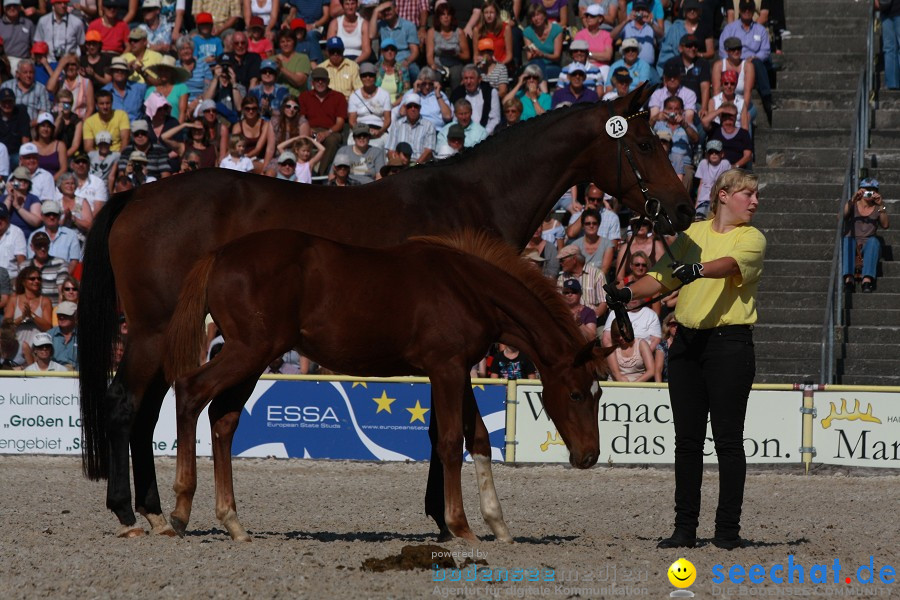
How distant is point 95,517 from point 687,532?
405 centimetres

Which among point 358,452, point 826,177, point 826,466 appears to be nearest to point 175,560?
point 358,452

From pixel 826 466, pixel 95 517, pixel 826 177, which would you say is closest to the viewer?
pixel 95 517

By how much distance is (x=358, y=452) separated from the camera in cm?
1337

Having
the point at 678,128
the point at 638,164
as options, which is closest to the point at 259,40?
the point at 678,128

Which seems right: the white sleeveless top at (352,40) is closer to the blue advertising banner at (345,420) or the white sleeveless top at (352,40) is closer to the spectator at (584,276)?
the spectator at (584,276)

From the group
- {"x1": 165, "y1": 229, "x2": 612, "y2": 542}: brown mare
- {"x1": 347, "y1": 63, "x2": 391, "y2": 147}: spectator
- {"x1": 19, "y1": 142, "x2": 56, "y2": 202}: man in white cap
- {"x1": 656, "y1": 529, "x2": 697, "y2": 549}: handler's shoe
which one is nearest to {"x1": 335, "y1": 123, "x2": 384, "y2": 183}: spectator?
{"x1": 347, "y1": 63, "x2": 391, "y2": 147}: spectator

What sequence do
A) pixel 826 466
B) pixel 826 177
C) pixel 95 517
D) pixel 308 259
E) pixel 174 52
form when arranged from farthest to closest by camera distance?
1. pixel 174 52
2. pixel 826 177
3. pixel 826 466
4. pixel 95 517
5. pixel 308 259

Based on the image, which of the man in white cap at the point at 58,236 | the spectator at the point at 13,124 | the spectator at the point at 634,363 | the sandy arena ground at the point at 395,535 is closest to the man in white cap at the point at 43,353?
the sandy arena ground at the point at 395,535

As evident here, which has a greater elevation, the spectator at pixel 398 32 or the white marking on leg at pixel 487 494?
the spectator at pixel 398 32

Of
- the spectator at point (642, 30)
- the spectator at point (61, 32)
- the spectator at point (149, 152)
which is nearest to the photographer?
the spectator at point (149, 152)

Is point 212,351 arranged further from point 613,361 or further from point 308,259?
point 308,259

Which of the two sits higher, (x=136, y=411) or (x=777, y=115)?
(x=777, y=115)

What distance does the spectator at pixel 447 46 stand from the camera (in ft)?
56.0

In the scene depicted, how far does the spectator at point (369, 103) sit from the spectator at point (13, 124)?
4132mm
